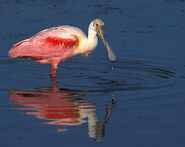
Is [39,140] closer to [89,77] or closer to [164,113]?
[164,113]

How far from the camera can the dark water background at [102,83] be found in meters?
5.77

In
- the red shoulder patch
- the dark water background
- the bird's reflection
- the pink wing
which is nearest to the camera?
the dark water background

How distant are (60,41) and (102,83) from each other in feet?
3.33

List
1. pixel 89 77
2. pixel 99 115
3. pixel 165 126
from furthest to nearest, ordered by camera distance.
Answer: pixel 89 77 < pixel 99 115 < pixel 165 126

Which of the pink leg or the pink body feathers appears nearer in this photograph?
the pink body feathers

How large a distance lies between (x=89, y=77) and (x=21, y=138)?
3083 millimetres

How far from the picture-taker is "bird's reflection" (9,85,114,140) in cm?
616

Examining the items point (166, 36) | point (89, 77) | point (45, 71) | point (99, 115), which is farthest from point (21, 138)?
point (166, 36)

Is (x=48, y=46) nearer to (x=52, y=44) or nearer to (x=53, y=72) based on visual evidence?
(x=52, y=44)

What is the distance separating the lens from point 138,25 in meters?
11.5

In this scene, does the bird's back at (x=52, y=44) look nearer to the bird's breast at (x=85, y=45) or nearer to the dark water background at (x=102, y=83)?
the bird's breast at (x=85, y=45)

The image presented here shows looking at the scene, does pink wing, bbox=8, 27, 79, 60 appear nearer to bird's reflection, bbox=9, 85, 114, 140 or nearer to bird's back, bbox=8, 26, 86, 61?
bird's back, bbox=8, 26, 86, 61

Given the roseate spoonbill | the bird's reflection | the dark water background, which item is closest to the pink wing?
the roseate spoonbill

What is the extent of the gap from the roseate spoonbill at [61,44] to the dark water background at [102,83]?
34cm
